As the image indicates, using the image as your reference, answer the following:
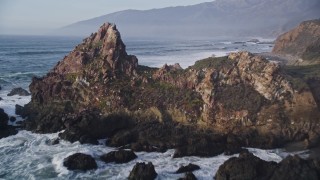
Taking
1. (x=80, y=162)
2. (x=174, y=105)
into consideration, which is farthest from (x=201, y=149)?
(x=80, y=162)

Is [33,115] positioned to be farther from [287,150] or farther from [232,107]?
[287,150]

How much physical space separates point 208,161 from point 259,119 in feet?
22.7

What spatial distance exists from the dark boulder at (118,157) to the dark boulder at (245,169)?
22.2ft

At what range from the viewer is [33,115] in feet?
136

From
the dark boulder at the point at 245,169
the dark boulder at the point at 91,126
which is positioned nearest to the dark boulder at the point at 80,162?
the dark boulder at the point at 91,126

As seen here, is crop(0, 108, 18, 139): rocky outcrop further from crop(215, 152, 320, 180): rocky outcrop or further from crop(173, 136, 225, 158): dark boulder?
crop(215, 152, 320, 180): rocky outcrop

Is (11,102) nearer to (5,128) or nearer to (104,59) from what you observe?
(5,128)

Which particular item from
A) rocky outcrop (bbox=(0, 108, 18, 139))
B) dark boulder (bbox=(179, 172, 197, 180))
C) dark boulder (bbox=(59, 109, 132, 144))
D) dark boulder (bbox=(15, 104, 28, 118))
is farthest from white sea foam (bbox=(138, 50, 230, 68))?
dark boulder (bbox=(179, 172, 197, 180))

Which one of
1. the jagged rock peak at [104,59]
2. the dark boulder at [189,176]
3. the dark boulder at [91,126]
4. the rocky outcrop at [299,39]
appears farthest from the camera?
the rocky outcrop at [299,39]

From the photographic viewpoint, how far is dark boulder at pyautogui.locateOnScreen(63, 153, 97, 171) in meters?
30.1

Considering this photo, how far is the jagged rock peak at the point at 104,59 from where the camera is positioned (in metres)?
42.5

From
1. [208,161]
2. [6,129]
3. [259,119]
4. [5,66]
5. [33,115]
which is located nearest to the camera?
[208,161]

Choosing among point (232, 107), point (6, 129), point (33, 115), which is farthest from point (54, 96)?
point (232, 107)

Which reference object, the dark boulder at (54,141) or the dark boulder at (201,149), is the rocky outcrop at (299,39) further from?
the dark boulder at (54,141)
